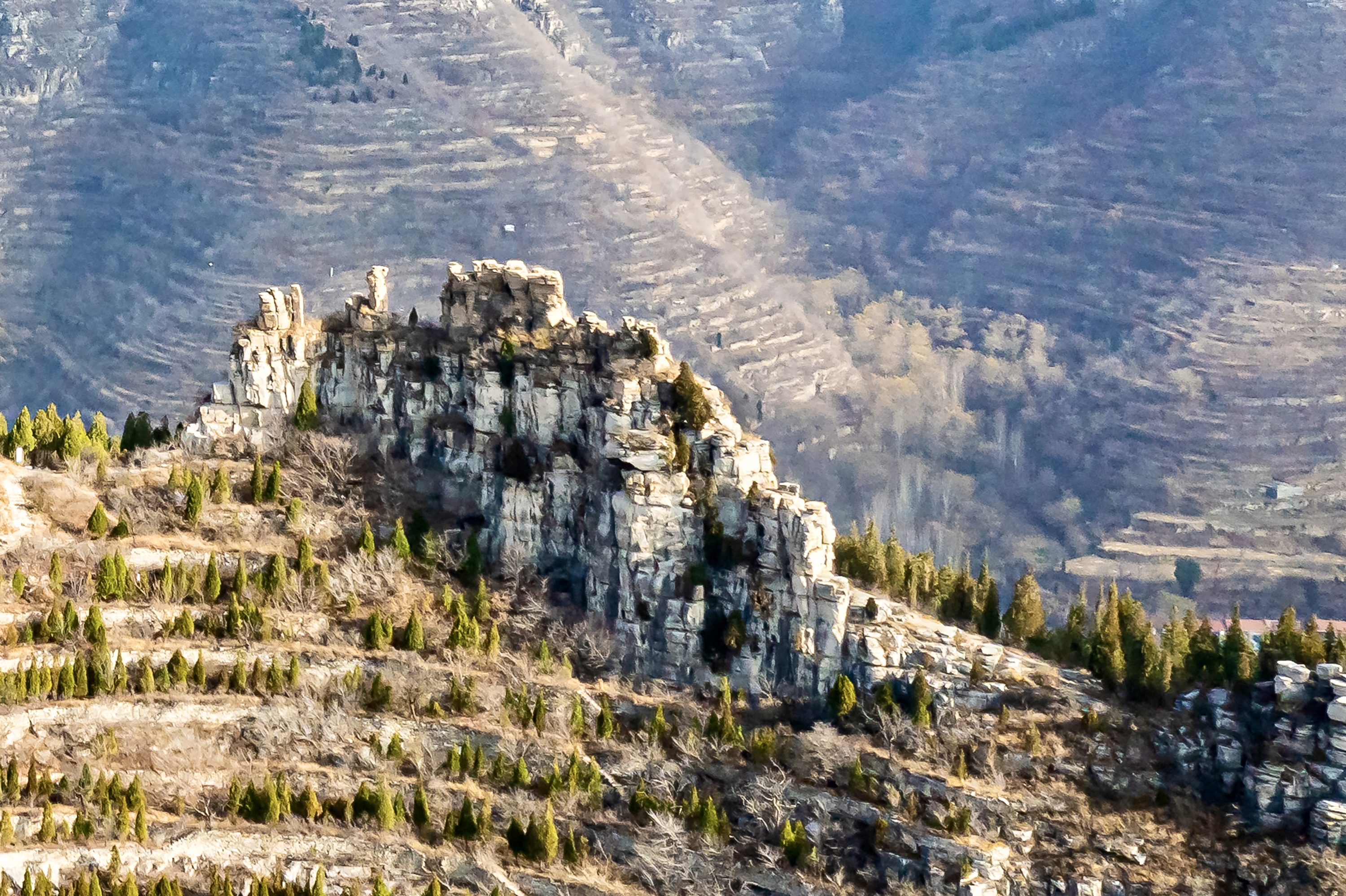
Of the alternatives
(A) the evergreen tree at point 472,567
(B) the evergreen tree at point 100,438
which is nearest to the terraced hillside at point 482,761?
(A) the evergreen tree at point 472,567

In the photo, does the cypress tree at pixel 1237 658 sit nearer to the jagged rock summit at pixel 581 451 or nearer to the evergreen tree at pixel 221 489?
the jagged rock summit at pixel 581 451

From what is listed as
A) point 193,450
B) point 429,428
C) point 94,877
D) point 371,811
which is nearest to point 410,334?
point 429,428

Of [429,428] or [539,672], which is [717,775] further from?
[429,428]

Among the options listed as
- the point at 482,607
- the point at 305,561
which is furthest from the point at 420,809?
the point at 305,561

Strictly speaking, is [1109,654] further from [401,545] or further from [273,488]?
[273,488]

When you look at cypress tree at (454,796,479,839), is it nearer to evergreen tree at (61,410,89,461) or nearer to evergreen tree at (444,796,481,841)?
evergreen tree at (444,796,481,841)

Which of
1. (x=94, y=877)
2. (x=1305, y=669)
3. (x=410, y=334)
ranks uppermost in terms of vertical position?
(x=410, y=334)

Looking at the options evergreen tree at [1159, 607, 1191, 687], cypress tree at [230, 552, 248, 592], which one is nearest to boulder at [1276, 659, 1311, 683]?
evergreen tree at [1159, 607, 1191, 687]
